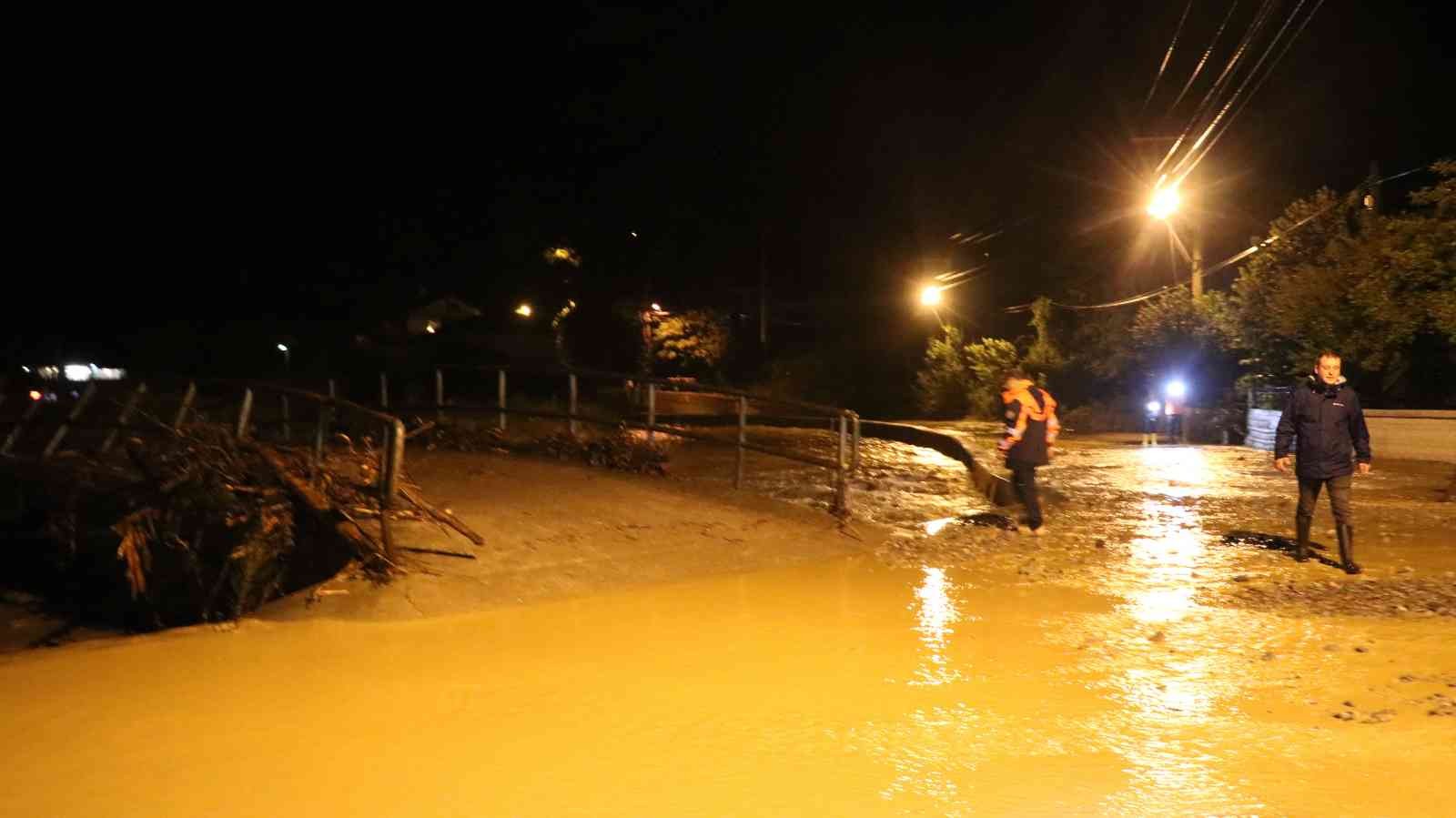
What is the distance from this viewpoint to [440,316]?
4541cm

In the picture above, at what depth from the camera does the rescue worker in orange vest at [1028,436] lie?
11.0m

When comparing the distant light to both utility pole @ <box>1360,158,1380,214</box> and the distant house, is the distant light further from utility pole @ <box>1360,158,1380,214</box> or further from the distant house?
the distant house

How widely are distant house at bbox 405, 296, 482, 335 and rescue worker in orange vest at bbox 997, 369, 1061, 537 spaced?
102 feet

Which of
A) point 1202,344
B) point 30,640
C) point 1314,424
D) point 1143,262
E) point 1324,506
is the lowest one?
point 30,640

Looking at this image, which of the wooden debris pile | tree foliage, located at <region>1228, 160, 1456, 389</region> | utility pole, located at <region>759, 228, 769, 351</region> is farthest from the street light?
utility pole, located at <region>759, 228, 769, 351</region>

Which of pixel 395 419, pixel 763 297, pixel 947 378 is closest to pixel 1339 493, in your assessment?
pixel 395 419

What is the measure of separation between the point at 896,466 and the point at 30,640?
1082 centimetres

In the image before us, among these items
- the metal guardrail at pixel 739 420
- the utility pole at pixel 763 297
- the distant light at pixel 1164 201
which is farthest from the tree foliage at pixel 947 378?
the metal guardrail at pixel 739 420

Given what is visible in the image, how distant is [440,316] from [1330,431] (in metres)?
39.6

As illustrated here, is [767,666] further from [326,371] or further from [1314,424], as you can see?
[326,371]

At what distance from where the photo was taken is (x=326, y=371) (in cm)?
3183

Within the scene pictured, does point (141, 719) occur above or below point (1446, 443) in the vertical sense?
below

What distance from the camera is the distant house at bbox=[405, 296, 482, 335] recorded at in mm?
40844

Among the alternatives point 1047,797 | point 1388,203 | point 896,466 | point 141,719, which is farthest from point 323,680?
point 1388,203
